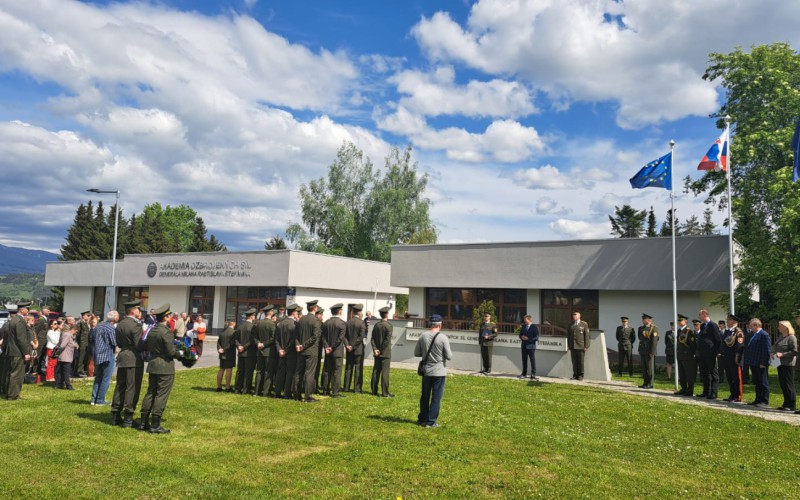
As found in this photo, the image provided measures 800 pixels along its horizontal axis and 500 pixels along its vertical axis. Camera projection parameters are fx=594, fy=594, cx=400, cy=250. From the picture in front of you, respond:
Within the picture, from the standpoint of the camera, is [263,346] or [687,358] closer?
[263,346]

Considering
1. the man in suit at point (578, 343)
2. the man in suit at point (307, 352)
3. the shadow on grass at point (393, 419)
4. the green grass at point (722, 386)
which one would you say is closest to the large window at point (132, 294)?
the man in suit at point (307, 352)

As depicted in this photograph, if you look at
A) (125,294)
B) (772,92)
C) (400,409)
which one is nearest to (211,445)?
(400,409)

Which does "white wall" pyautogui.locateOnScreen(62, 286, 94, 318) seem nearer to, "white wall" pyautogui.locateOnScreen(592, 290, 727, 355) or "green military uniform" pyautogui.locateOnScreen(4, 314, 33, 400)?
"green military uniform" pyautogui.locateOnScreen(4, 314, 33, 400)

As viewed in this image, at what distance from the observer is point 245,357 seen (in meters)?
13.1

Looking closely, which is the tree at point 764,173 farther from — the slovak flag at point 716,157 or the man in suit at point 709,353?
the man in suit at point 709,353

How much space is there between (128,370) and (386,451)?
14.5 ft

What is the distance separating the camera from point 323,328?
42.1 feet

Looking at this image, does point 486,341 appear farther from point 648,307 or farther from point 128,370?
point 128,370

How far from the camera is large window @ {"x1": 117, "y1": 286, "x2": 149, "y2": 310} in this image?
1597 inches

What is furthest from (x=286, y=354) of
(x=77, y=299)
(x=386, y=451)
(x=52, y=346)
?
(x=77, y=299)

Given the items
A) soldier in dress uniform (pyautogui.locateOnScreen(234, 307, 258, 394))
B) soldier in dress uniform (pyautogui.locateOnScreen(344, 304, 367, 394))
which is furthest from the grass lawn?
soldier in dress uniform (pyautogui.locateOnScreen(344, 304, 367, 394))

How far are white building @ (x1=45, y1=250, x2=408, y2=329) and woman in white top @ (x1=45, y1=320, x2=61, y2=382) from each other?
57.0 feet

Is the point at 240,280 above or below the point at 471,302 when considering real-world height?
above

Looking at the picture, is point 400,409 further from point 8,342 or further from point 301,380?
point 8,342
